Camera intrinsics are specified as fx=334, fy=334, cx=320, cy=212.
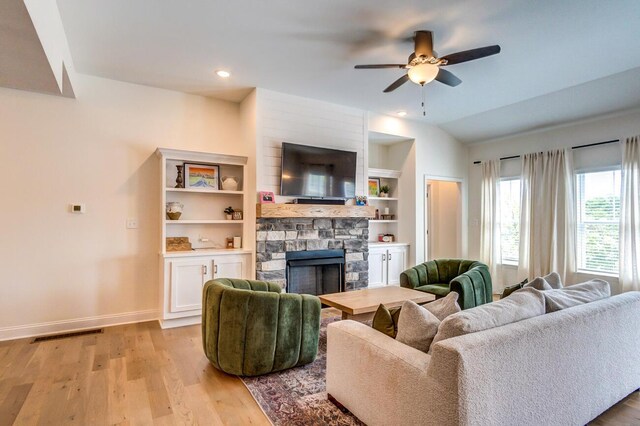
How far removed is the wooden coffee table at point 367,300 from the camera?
308cm

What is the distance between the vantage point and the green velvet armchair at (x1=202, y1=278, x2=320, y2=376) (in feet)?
8.43

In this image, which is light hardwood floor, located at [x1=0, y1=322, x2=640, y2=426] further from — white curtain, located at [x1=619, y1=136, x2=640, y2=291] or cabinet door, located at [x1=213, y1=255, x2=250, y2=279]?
white curtain, located at [x1=619, y1=136, x2=640, y2=291]

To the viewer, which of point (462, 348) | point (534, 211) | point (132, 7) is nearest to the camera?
point (462, 348)

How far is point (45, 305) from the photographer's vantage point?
11.9 feet

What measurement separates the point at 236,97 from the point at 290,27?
188cm

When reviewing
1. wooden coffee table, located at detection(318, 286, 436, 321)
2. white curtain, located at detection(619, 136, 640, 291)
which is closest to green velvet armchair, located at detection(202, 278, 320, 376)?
wooden coffee table, located at detection(318, 286, 436, 321)

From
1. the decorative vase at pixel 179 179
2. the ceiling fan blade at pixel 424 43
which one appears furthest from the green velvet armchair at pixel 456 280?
the decorative vase at pixel 179 179

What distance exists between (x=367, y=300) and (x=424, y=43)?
2.44 metres

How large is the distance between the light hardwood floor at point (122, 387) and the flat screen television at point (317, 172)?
86.8 inches

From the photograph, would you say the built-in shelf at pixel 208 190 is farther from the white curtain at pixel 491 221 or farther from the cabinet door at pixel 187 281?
the white curtain at pixel 491 221

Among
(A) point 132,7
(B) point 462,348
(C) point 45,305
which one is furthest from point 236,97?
(B) point 462,348

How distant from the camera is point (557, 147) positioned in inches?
201

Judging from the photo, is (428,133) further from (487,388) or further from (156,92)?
(487,388)

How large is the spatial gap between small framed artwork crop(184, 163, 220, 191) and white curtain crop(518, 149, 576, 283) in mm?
4765
